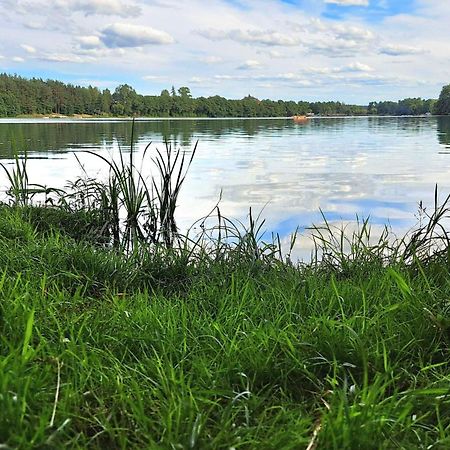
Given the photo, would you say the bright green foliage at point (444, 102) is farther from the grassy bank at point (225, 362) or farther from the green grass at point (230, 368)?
the green grass at point (230, 368)

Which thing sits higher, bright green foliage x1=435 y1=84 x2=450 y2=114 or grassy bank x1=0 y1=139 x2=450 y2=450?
bright green foliage x1=435 y1=84 x2=450 y2=114

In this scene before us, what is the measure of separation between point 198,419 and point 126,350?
0.61 metres

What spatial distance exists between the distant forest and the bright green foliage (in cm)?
10

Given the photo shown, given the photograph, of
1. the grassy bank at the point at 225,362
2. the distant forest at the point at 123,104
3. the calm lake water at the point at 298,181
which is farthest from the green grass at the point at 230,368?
the distant forest at the point at 123,104

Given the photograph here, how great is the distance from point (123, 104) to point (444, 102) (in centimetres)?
2772

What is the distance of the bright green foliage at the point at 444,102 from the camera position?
47344 millimetres

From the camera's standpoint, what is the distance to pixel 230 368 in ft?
5.37

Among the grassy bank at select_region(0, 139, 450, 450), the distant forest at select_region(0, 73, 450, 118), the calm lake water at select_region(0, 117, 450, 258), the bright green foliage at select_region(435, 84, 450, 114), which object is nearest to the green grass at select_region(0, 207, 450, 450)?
the grassy bank at select_region(0, 139, 450, 450)

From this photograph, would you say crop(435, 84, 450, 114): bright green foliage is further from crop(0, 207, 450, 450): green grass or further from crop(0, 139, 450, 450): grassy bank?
crop(0, 207, 450, 450): green grass

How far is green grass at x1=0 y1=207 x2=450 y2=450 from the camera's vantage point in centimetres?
127

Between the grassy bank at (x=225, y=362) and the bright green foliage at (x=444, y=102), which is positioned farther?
the bright green foliage at (x=444, y=102)

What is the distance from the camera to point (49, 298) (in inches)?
89.9

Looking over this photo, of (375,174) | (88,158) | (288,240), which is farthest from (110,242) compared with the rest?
(88,158)

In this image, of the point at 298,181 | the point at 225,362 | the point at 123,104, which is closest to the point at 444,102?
the point at 123,104
